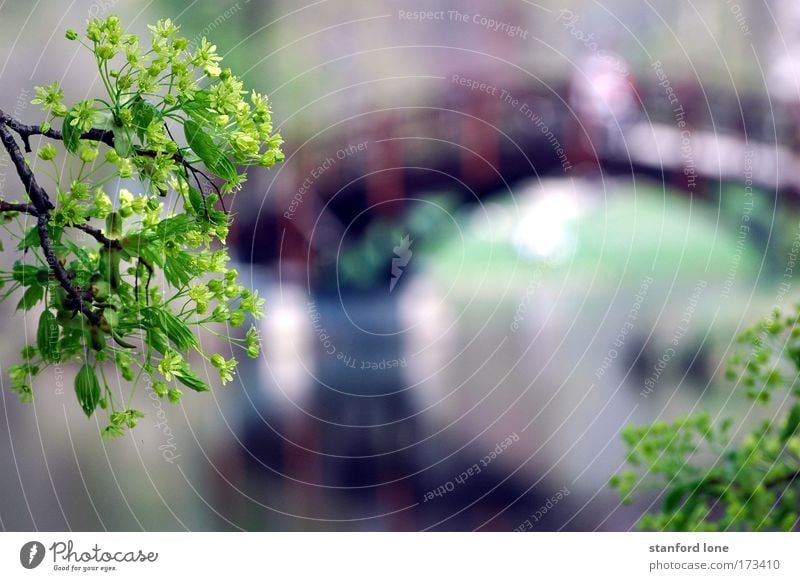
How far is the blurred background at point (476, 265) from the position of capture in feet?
3.24

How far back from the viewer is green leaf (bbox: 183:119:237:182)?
578 millimetres

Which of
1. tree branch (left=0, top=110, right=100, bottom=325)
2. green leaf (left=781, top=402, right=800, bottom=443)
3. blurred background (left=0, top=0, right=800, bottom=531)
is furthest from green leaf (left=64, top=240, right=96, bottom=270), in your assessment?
green leaf (left=781, top=402, right=800, bottom=443)

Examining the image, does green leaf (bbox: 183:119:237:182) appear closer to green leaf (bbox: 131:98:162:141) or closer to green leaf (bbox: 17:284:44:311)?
green leaf (bbox: 131:98:162:141)

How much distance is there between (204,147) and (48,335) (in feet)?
0.62

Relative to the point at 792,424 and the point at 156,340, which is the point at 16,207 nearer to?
the point at 156,340

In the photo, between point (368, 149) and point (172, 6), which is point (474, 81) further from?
point (172, 6)
